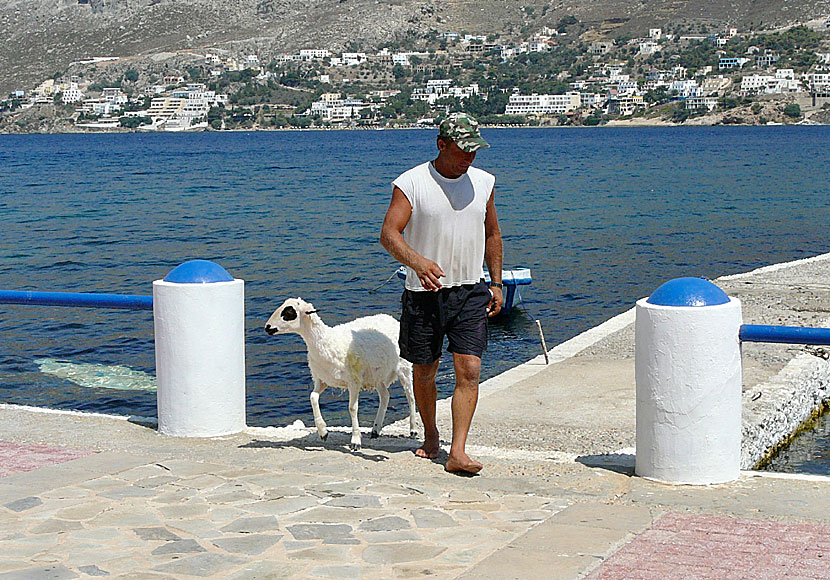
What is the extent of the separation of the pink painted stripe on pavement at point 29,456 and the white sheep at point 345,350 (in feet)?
4.96

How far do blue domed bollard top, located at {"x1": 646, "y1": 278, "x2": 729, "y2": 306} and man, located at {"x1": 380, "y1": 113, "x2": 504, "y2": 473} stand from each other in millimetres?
998

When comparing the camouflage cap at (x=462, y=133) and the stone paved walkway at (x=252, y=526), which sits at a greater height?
the camouflage cap at (x=462, y=133)

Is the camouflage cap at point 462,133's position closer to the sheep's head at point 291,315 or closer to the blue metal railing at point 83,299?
the sheep's head at point 291,315

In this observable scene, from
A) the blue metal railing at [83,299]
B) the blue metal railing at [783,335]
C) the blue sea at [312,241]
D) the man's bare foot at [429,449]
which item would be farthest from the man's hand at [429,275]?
the blue sea at [312,241]

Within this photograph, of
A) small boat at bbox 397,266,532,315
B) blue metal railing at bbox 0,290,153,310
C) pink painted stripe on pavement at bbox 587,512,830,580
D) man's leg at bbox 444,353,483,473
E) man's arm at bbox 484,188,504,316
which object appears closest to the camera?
pink painted stripe on pavement at bbox 587,512,830,580

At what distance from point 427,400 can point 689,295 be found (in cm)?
177

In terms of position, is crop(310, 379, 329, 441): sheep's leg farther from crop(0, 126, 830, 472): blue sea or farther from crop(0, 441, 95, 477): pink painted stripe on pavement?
crop(0, 126, 830, 472): blue sea

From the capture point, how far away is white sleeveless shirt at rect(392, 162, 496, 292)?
6520 millimetres

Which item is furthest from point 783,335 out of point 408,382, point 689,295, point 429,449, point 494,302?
point 408,382

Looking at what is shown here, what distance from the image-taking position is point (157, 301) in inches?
300

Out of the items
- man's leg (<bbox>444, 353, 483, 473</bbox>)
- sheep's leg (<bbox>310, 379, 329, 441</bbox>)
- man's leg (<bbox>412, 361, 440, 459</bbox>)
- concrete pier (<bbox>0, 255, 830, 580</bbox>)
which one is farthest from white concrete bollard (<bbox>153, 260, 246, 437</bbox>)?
man's leg (<bbox>444, 353, 483, 473</bbox>)

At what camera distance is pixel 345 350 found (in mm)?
7156

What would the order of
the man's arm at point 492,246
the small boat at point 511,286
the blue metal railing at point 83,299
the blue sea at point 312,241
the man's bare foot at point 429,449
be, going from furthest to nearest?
1. the small boat at point 511,286
2. the blue sea at point 312,241
3. the blue metal railing at point 83,299
4. the man's bare foot at point 429,449
5. the man's arm at point 492,246

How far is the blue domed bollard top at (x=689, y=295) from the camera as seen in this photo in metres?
6.28
